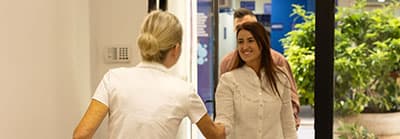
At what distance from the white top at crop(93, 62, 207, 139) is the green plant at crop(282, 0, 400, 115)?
1138 millimetres

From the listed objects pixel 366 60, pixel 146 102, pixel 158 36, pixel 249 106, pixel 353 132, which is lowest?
pixel 353 132

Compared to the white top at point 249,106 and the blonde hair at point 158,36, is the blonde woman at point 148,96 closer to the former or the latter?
the blonde hair at point 158,36

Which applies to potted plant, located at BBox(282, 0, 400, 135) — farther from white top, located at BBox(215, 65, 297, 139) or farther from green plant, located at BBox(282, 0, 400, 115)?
white top, located at BBox(215, 65, 297, 139)

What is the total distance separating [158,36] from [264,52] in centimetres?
87

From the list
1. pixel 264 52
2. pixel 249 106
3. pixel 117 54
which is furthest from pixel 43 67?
pixel 264 52

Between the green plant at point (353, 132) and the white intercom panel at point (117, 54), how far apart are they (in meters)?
1.32

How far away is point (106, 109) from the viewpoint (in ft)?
5.90

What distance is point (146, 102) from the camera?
1779 millimetres

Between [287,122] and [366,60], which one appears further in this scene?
[366,60]

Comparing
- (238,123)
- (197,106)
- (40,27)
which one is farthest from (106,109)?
(238,123)

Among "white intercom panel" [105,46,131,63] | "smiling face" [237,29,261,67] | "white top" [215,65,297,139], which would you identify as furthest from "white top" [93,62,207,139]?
"white intercom panel" [105,46,131,63]

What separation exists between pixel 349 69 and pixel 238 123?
2.67 feet

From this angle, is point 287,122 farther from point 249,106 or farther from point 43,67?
point 43,67

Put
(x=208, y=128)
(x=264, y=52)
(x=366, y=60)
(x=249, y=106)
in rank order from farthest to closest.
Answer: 1. (x=366, y=60)
2. (x=264, y=52)
3. (x=249, y=106)
4. (x=208, y=128)
